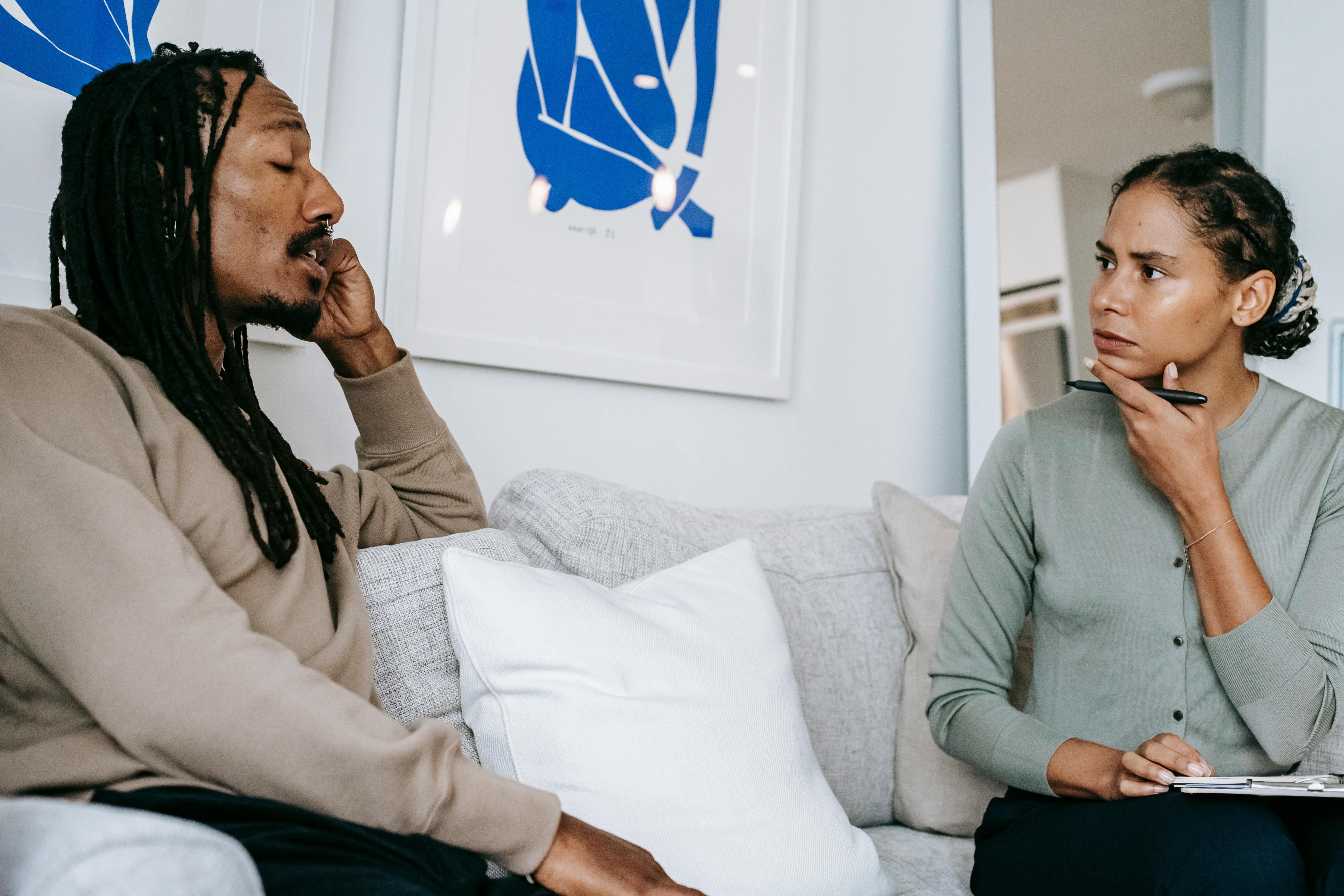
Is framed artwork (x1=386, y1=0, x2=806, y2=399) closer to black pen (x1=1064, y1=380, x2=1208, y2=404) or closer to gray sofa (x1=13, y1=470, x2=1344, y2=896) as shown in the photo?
gray sofa (x1=13, y1=470, x2=1344, y2=896)

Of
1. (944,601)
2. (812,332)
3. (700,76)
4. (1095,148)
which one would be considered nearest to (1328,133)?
(1095,148)

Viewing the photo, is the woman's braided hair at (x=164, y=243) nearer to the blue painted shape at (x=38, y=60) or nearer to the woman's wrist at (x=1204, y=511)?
the blue painted shape at (x=38, y=60)

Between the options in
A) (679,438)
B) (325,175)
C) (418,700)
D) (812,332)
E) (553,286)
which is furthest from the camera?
(812,332)

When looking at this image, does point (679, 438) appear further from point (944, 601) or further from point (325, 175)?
point (325, 175)

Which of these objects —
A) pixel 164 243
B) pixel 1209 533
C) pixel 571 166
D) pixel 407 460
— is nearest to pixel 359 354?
pixel 407 460

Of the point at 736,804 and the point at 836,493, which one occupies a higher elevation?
the point at 836,493

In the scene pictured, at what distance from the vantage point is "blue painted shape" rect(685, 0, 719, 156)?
1977 millimetres

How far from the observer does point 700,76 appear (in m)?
1.99

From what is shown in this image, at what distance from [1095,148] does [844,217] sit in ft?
1.89

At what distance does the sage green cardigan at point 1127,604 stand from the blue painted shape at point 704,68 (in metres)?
0.90

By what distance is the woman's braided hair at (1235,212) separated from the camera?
4.17ft

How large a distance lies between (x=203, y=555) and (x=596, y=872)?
451 mm

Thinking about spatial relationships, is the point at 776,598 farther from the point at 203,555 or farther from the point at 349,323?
the point at 203,555

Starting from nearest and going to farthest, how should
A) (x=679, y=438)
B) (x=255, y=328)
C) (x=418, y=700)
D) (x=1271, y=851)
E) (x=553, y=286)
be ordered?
(x=1271, y=851) → (x=418, y=700) → (x=255, y=328) → (x=553, y=286) → (x=679, y=438)
